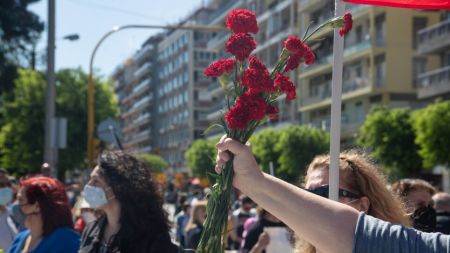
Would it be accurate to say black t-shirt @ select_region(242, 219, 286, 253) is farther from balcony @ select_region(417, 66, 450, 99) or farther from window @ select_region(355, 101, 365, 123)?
window @ select_region(355, 101, 365, 123)

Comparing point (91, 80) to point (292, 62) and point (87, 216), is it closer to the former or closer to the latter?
point (87, 216)

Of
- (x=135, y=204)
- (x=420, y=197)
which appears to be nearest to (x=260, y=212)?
(x=420, y=197)

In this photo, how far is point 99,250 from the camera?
14.2ft

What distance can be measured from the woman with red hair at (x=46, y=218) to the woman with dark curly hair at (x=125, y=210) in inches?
15.6

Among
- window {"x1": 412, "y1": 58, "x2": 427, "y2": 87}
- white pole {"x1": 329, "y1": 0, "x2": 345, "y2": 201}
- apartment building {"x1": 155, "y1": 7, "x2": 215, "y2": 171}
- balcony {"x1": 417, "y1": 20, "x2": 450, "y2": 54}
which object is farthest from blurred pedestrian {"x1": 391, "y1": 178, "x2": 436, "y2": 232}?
apartment building {"x1": 155, "y1": 7, "x2": 215, "y2": 171}

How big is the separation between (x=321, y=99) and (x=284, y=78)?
49358 mm

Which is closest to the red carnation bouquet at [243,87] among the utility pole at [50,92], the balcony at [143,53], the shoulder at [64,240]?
the shoulder at [64,240]

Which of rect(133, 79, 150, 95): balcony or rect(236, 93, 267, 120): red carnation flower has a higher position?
rect(133, 79, 150, 95): balcony

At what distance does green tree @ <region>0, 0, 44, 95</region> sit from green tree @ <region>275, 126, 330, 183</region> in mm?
16116

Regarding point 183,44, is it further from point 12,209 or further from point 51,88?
point 12,209

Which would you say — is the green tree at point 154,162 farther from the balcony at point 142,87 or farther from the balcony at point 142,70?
the balcony at point 142,87

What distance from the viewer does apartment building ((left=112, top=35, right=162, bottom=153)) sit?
374 feet

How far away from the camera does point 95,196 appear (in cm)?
442

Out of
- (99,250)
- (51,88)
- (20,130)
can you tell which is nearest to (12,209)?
(99,250)
